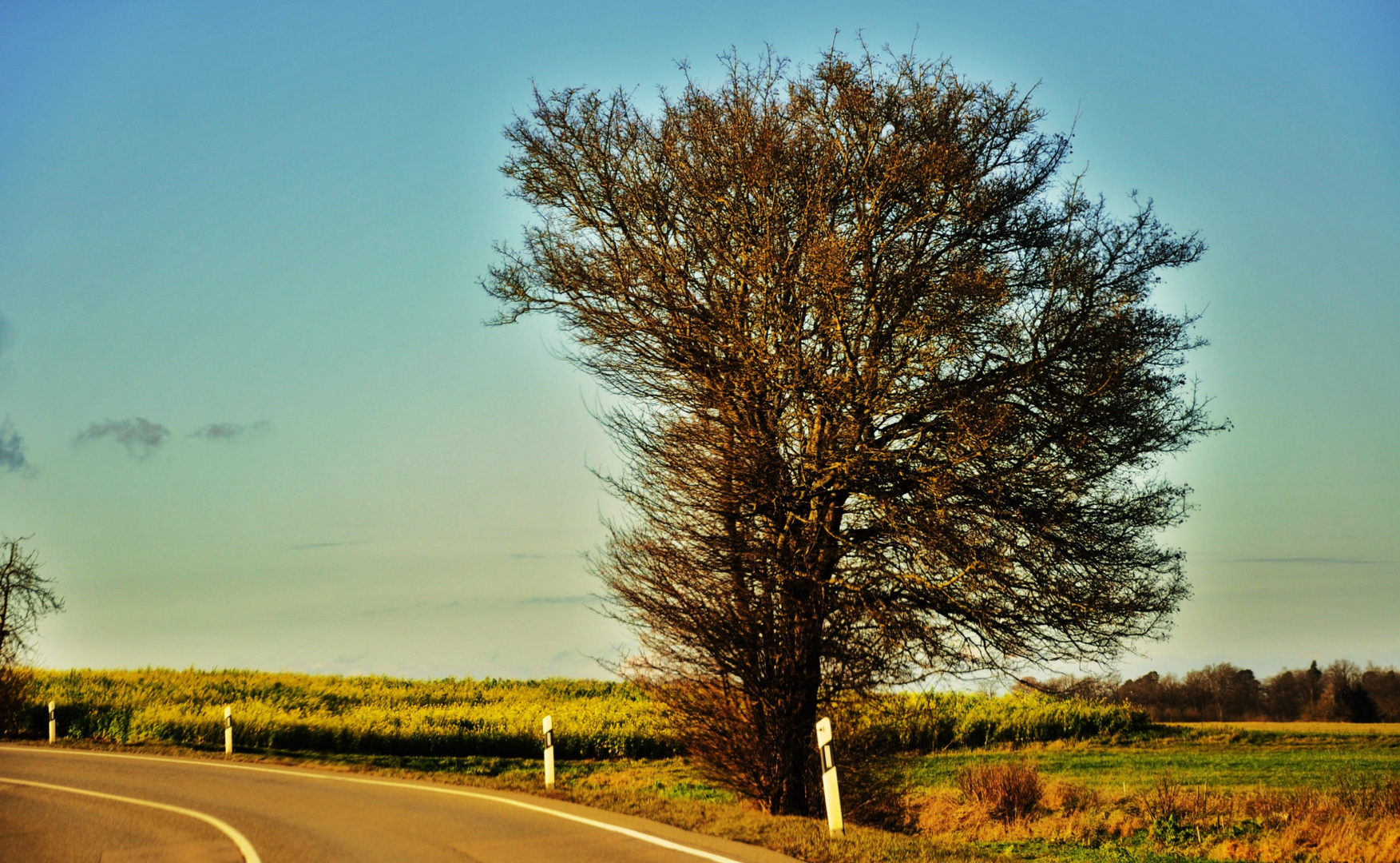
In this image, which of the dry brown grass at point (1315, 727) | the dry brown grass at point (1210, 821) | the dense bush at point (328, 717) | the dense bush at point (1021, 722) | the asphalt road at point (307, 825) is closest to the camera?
the asphalt road at point (307, 825)

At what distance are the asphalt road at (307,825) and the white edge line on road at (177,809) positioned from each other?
2 centimetres

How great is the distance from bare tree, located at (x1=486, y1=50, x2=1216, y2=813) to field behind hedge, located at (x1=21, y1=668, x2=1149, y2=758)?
4312 millimetres

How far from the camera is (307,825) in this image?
37.1ft

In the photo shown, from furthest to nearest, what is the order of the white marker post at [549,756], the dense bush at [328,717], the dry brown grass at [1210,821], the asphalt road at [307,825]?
1. the dense bush at [328,717]
2. the white marker post at [549,756]
3. the dry brown grass at [1210,821]
4. the asphalt road at [307,825]

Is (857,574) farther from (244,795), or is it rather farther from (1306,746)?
(1306,746)

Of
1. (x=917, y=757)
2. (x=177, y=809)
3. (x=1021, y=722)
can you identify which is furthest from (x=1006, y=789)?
(x=1021, y=722)

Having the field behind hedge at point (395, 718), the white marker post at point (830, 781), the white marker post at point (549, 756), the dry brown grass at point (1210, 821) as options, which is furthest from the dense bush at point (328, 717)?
the white marker post at point (830, 781)

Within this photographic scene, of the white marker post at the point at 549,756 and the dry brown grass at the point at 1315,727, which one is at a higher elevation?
the white marker post at the point at 549,756

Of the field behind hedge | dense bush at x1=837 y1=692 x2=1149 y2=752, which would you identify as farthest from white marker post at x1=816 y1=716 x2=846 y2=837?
dense bush at x1=837 y1=692 x2=1149 y2=752

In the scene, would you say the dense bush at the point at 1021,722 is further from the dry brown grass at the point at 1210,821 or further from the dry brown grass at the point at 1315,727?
the dry brown grass at the point at 1210,821

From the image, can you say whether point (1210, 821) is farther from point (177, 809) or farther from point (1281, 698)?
point (1281, 698)

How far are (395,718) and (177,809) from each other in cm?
1805

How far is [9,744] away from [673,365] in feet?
65.9

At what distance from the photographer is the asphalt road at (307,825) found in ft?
30.4
